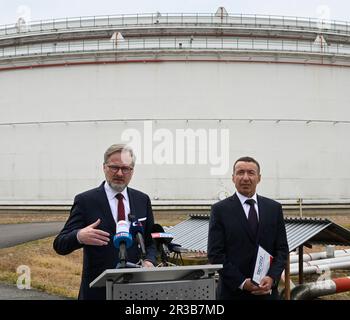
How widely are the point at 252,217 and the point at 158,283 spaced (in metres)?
1.44

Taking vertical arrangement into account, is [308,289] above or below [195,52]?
below

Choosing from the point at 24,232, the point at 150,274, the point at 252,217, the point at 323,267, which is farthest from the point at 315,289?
the point at 24,232

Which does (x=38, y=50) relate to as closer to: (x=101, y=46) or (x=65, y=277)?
(x=101, y=46)

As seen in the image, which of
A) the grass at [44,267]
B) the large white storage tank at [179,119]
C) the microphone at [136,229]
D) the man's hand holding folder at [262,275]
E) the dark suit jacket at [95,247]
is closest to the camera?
the microphone at [136,229]

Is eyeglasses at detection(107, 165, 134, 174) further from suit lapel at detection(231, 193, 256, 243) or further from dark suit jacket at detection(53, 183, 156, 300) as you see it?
suit lapel at detection(231, 193, 256, 243)

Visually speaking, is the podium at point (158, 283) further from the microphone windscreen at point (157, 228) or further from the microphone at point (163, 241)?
the microphone windscreen at point (157, 228)

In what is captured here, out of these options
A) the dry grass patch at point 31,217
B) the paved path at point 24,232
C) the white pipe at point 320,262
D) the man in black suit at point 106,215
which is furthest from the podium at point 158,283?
the dry grass patch at point 31,217

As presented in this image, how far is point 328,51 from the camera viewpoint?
68.1 feet

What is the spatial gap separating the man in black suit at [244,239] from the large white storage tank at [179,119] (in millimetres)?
14884

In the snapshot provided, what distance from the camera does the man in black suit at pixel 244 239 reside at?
146 inches

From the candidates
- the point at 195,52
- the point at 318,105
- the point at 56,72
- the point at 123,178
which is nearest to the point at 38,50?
the point at 56,72

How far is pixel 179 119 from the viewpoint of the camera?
19.3m

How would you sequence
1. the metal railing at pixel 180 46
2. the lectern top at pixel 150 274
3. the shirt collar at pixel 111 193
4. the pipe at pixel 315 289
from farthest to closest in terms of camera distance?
the metal railing at pixel 180 46 < the pipe at pixel 315 289 < the shirt collar at pixel 111 193 < the lectern top at pixel 150 274
